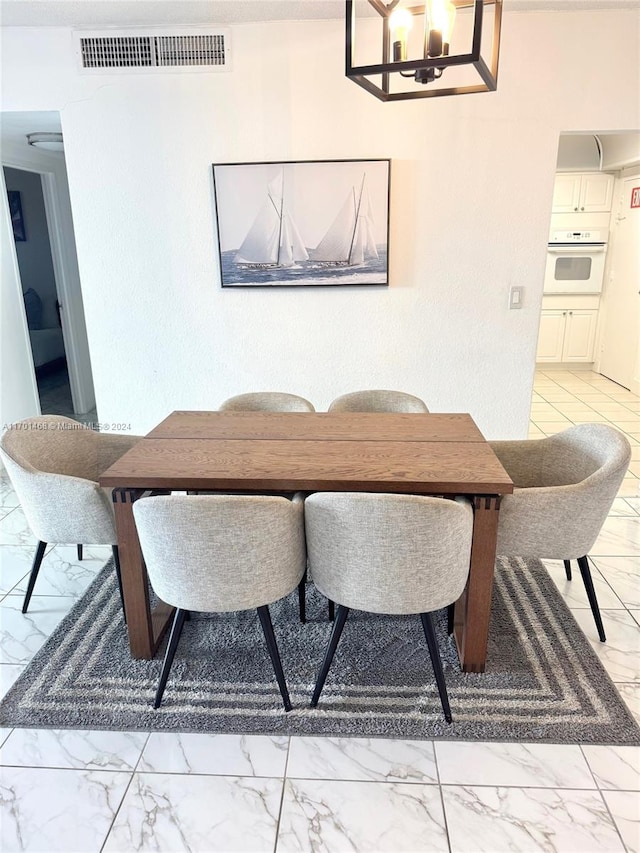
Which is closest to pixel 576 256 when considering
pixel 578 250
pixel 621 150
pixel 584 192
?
pixel 578 250

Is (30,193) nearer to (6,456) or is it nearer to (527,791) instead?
(6,456)

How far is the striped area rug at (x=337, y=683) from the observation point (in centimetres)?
184

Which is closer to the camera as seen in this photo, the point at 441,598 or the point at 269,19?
the point at 441,598

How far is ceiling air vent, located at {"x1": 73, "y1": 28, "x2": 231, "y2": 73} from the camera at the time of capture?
3180mm

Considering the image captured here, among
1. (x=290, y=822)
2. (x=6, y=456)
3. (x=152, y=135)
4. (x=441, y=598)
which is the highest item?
(x=152, y=135)

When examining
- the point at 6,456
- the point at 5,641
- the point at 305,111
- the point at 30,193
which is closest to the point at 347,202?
the point at 305,111

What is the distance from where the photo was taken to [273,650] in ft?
6.13

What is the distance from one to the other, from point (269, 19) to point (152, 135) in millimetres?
902

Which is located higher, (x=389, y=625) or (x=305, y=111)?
(x=305, y=111)

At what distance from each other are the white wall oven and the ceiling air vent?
4.19 m

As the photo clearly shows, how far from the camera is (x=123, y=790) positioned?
164 cm

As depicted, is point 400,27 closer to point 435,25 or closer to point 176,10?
point 435,25

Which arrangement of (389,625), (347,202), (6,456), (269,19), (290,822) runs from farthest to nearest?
(347,202)
(269,19)
(389,625)
(6,456)
(290,822)

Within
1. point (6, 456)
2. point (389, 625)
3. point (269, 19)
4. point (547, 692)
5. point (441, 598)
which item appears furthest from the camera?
point (269, 19)
